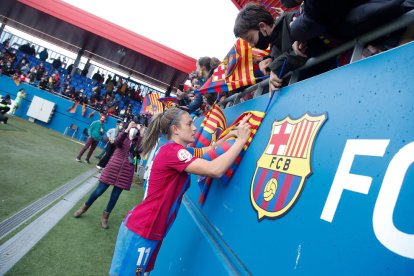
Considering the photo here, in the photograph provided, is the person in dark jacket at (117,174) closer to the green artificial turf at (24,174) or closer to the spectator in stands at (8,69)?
the green artificial turf at (24,174)

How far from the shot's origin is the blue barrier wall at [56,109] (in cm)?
1487

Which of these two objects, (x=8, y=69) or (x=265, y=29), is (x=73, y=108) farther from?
(x=265, y=29)

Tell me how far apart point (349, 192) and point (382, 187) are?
108mm

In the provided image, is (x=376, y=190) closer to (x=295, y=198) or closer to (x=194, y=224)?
(x=295, y=198)

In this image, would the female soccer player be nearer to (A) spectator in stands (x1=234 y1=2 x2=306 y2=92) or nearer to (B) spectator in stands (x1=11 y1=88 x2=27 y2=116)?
(A) spectator in stands (x1=234 y1=2 x2=306 y2=92)

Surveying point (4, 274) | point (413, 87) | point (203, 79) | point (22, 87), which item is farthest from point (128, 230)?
point (22, 87)

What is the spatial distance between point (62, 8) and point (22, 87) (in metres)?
4.84

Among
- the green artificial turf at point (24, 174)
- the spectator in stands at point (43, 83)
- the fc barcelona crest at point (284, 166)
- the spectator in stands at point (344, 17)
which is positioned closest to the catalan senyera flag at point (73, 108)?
the spectator in stands at point (43, 83)

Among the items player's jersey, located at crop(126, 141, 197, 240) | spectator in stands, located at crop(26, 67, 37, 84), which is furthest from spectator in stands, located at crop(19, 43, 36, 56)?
player's jersey, located at crop(126, 141, 197, 240)

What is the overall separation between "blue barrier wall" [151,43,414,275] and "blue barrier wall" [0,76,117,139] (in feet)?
48.5

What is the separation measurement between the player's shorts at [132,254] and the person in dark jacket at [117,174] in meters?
2.35

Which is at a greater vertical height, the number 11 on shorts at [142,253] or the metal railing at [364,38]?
the metal railing at [364,38]

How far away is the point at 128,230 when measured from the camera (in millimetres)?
1889

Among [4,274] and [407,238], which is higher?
[407,238]
